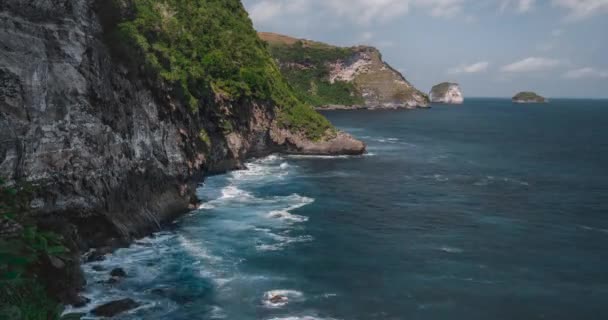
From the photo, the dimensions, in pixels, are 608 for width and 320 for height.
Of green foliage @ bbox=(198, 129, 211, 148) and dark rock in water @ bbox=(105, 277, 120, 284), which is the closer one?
dark rock in water @ bbox=(105, 277, 120, 284)

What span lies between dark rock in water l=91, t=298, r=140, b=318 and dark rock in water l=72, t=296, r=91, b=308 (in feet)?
3.33

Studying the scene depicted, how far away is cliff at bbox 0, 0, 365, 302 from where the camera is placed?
29156 mm

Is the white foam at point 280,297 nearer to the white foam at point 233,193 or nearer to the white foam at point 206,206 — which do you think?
the white foam at point 206,206

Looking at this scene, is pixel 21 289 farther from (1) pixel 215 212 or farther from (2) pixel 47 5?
(1) pixel 215 212

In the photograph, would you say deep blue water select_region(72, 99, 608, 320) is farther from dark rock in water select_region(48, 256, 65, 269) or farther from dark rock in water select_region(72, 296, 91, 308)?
dark rock in water select_region(48, 256, 65, 269)

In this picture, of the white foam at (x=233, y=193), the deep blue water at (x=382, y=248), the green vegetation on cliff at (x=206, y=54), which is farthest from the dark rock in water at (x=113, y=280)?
the white foam at (x=233, y=193)

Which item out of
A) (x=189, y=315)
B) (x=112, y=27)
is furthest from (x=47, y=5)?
(x=189, y=315)

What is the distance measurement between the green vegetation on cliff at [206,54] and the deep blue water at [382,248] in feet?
39.5

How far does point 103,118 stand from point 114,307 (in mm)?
14528

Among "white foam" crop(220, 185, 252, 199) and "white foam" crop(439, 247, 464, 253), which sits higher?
"white foam" crop(220, 185, 252, 199)

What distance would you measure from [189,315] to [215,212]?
20.7m

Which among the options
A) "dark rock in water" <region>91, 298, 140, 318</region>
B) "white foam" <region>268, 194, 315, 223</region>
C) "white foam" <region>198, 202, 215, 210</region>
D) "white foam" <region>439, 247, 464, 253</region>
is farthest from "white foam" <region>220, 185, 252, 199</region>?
"dark rock in water" <region>91, 298, 140, 318</region>

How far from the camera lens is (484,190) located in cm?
5844

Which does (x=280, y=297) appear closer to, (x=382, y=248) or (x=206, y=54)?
(x=382, y=248)
